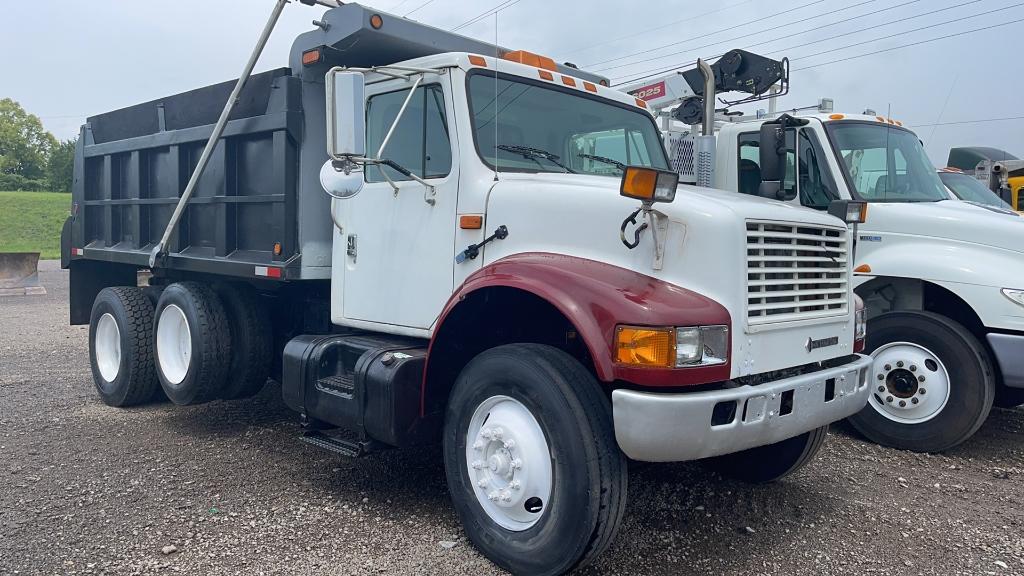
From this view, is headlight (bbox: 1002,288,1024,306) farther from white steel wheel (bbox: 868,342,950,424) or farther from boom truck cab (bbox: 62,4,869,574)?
boom truck cab (bbox: 62,4,869,574)

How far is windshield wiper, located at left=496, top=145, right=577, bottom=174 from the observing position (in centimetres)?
400

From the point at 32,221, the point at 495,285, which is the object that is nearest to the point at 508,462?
the point at 495,285

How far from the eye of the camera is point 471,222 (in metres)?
3.80

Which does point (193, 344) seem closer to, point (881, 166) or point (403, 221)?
point (403, 221)

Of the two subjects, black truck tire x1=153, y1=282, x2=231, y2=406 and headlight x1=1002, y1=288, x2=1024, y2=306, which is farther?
black truck tire x1=153, y1=282, x2=231, y2=406

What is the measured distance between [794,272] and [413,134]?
2.07 m

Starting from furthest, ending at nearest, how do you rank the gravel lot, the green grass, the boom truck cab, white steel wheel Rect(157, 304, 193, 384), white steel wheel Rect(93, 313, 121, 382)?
the green grass, white steel wheel Rect(93, 313, 121, 382), white steel wheel Rect(157, 304, 193, 384), the gravel lot, the boom truck cab

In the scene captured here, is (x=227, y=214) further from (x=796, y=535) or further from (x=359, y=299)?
(x=796, y=535)

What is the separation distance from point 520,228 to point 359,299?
132 centimetres

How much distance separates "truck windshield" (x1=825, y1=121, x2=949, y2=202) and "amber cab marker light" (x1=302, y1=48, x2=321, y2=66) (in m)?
3.83

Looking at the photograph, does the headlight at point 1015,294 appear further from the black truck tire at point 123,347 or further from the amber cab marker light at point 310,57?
the black truck tire at point 123,347

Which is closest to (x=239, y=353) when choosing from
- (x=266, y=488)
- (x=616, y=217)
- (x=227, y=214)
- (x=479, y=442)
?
(x=227, y=214)

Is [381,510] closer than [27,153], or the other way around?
[381,510]

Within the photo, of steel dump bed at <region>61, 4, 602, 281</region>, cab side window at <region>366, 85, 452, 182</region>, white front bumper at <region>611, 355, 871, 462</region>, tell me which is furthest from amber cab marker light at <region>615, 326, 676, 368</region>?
steel dump bed at <region>61, 4, 602, 281</region>
